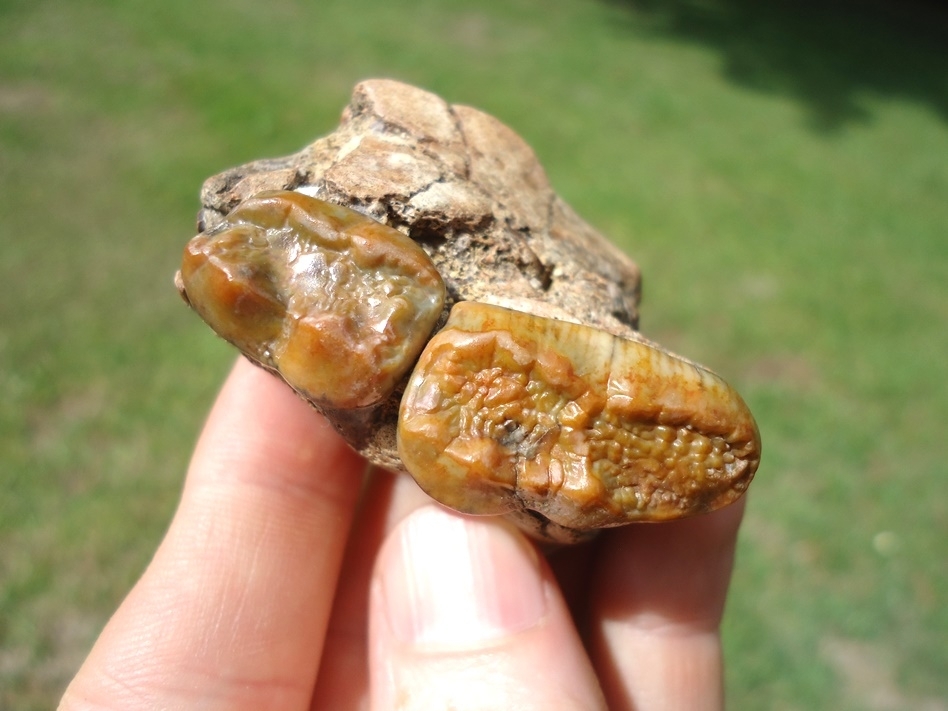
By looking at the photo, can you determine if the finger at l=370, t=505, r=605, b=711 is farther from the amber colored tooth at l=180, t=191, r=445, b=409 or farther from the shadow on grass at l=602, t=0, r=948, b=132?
the shadow on grass at l=602, t=0, r=948, b=132

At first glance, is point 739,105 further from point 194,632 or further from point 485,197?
point 194,632

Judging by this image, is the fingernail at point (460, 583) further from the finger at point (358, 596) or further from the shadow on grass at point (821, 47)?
the shadow on grass at point (821, 47)

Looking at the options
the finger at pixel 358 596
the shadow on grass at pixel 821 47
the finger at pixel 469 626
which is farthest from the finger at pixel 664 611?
the shadow on grass at pixel 821 47

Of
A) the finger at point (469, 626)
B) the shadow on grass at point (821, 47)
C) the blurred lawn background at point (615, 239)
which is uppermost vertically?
the shadow on grass at point (821, 47)

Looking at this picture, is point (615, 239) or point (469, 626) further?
point (615, 239)

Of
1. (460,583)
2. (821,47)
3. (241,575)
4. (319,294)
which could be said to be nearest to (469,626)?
(460,583)

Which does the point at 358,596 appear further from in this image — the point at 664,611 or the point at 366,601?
the point at 664,611

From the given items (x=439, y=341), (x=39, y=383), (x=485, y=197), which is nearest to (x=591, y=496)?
(x=439, y=341)
